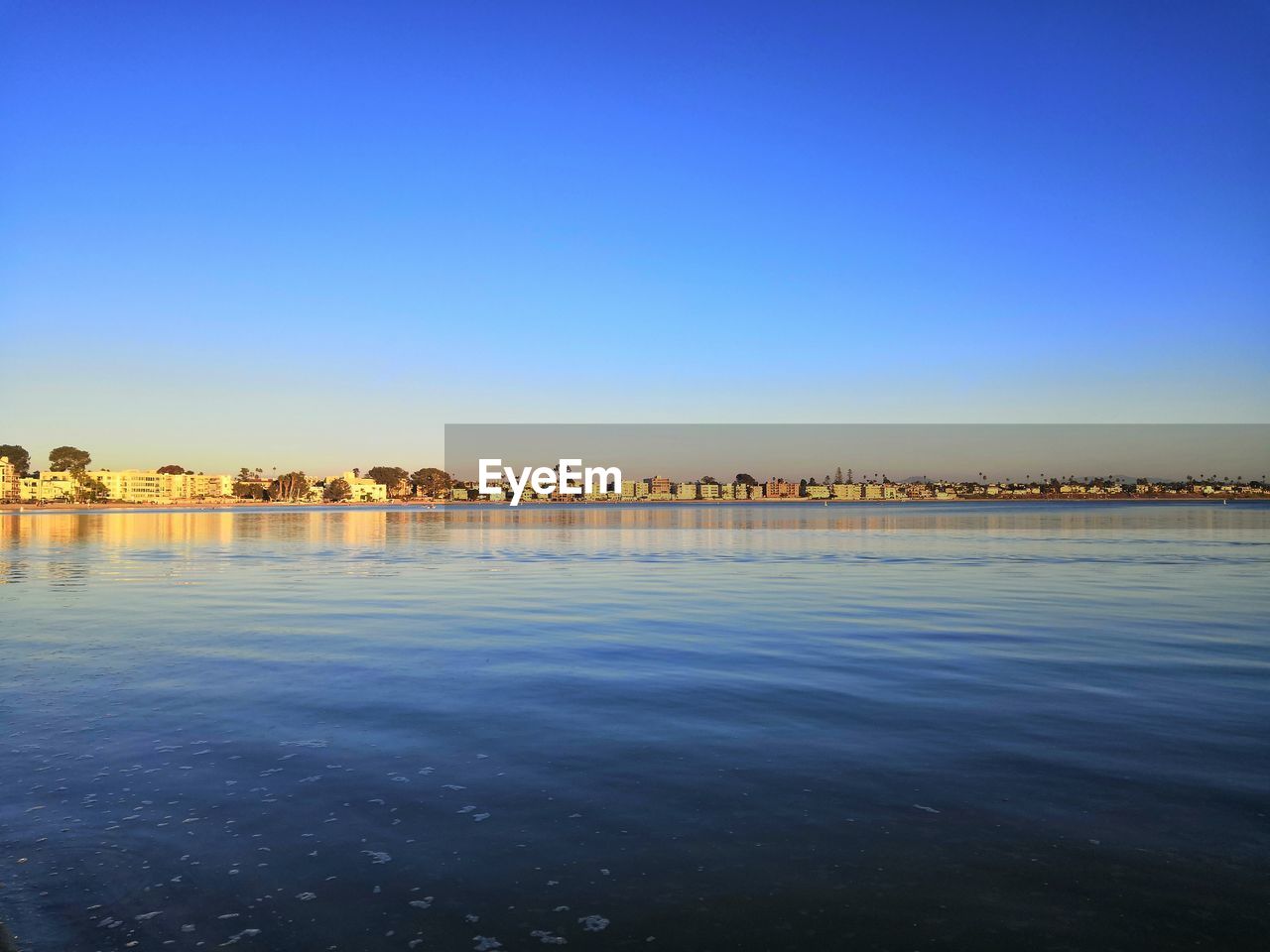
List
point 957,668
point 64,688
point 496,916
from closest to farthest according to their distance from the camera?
point 496,916
point 64,688
point 957,668

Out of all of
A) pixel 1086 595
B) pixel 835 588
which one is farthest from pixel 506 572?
pixel 1086 595

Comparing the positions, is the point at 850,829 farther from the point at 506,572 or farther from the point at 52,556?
the point at 52,556

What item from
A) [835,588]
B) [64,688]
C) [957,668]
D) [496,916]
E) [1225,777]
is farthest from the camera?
[835,588]

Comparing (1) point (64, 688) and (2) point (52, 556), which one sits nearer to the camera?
(1) point (64, 688)

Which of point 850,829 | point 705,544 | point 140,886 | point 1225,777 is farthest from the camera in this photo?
point 705,544

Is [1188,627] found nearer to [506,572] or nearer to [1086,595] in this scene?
[1086,595]

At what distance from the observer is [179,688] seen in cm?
1316

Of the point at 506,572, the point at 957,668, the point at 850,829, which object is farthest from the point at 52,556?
the point at 850,829

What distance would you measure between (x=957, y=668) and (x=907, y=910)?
9172mm

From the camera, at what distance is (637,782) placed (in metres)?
8.76

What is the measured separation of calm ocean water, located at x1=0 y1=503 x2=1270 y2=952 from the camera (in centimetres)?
604

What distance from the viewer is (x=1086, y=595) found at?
83.0 feet

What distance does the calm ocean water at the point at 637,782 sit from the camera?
238 inches

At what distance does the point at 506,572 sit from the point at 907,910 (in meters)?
29.9
